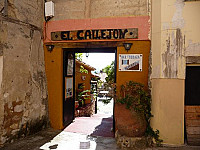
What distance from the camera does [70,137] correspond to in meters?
5.07

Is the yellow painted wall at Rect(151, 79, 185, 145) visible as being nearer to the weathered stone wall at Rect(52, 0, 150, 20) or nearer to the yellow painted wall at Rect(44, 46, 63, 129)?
the weathered stone wall at Rect(52, 0, 150, 20)

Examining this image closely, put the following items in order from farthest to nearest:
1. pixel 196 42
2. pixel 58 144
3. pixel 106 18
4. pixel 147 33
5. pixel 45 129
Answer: pixel 45 129 < pixel 106 18 < pixel 147 33 < pixel 58 144 < pixel 196 42

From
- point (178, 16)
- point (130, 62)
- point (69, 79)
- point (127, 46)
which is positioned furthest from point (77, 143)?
point (178, 16)

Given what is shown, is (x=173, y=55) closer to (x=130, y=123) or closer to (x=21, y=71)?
(x=130, y=123)

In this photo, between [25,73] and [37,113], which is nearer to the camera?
[25,73]

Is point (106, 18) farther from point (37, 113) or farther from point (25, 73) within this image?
point (37, 113)

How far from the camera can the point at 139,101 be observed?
430cm

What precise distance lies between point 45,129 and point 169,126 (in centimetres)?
403

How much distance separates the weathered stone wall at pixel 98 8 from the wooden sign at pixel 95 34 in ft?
1.71

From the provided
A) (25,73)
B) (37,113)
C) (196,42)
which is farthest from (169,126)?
(25,73)

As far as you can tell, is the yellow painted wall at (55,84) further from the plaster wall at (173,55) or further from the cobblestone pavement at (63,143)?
the plaster wall at (173,55)

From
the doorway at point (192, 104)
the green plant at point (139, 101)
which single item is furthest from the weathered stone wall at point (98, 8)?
the green plant at point (139, 101)

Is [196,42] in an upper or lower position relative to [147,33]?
lower

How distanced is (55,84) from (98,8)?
3.02 meters
